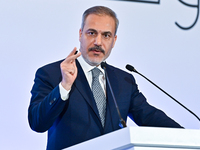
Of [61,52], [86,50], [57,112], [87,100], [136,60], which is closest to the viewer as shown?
[57,112]

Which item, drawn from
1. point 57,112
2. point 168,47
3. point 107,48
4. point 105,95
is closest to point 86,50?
point 107,48

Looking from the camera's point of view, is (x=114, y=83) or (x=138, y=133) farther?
(x=114, y=83)

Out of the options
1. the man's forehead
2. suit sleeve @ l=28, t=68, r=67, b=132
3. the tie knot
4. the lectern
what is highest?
the man's forehead

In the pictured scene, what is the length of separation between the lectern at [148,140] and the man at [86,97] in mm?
535

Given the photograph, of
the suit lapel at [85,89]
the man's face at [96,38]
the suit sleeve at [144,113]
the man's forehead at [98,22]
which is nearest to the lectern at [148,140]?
the suit lapel at [85,89]

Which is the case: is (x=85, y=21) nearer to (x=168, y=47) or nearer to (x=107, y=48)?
(x=107, y=48)

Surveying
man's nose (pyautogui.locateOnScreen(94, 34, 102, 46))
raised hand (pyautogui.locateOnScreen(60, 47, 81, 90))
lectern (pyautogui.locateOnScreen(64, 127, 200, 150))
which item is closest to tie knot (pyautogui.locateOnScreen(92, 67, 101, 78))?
man's nose (pyautogui.locateOnScreen(94, 34, 102, 46))

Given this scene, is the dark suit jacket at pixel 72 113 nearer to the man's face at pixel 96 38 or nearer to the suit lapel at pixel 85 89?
the suit lapel at pixel 85 89

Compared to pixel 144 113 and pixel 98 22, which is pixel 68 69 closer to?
pixel 98 22

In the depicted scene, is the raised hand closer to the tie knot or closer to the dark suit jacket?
the dark suit jacket

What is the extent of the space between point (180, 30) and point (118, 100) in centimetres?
120

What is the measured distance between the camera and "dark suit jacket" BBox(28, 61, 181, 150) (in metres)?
2.15

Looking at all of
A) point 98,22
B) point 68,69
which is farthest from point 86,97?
point 98,22

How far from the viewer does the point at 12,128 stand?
2.74 m
